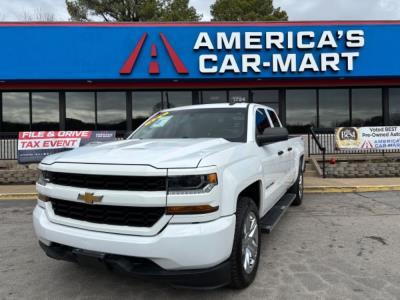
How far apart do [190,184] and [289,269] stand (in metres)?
1.91

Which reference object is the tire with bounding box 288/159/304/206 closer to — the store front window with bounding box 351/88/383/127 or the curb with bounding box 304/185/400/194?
the curb with bounding box 304/185/400/194

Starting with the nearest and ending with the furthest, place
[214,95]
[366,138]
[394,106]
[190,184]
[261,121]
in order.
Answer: [190,184], [261,121], [366,138], [214,95], [394,106]

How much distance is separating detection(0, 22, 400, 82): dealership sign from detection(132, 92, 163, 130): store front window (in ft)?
5.10

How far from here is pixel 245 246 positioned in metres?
3.57

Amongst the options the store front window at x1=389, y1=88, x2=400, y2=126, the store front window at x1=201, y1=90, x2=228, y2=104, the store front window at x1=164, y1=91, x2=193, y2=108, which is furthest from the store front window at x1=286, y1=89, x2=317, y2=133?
the store front window at x1=164, y1=91, x2=193, y2=108

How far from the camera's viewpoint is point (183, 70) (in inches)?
596

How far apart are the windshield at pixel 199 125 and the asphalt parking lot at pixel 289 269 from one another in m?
1.60

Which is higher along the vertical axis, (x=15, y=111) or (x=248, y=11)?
(x=248, y=11)

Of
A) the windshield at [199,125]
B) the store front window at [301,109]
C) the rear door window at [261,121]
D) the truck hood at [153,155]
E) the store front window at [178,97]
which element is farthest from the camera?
the store front window at [301,109]

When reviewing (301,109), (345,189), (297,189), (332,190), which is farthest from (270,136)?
(301,109)

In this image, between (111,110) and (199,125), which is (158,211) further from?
(111,110)

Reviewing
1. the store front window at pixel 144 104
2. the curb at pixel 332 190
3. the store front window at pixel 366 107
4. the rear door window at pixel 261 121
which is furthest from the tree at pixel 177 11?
the rear door window at pixel 261 121

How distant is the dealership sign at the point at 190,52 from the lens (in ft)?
49.5

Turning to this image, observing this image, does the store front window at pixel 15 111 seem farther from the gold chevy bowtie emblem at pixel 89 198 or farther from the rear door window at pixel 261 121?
the gold chevy bowtie emblem at pixel 89 198
